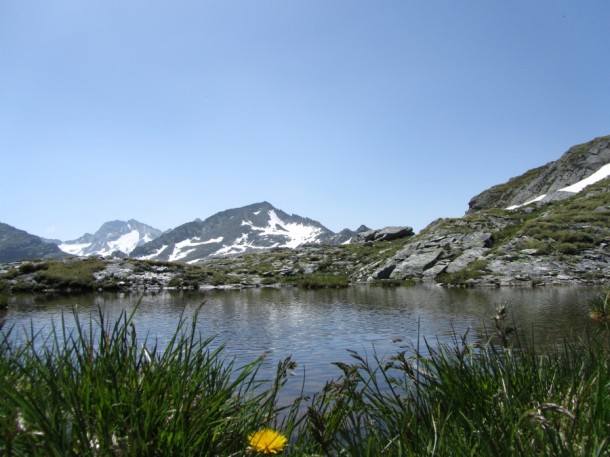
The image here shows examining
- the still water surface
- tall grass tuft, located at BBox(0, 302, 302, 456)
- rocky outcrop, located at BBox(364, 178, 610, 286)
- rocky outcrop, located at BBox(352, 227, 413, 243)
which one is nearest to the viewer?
tall grass tuft, located at BBox(0, 302, 302, 456)

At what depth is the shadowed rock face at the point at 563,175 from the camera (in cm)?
11088

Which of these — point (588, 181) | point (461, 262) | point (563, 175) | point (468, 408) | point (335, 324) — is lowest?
point (335, 324)

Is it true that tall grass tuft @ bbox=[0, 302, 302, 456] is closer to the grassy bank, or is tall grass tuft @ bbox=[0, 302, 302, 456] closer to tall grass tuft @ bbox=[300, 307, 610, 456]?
the grassy bank

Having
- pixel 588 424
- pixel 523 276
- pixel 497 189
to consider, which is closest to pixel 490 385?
pixel 588 424

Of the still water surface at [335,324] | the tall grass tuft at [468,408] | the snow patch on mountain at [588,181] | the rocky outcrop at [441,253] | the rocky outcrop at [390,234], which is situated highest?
the snow patch on mountain at [588,181]

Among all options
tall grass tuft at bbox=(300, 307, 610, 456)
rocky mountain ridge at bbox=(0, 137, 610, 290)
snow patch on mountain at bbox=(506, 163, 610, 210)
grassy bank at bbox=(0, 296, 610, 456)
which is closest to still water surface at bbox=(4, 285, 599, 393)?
tall grass tuft at bbox=(300, 307, 610, 456)

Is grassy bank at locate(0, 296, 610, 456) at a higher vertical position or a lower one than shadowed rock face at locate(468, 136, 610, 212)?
lower

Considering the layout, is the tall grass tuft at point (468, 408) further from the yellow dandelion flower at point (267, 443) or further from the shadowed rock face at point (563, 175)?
the shadowed rock face at point (563, 175)

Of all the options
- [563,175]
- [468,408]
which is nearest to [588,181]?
[563,175]

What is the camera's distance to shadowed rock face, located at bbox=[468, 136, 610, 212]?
111 meters

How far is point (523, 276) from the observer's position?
5175 centimetres

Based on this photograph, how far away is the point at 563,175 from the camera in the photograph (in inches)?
4520

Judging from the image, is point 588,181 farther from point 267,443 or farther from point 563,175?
point 267,443

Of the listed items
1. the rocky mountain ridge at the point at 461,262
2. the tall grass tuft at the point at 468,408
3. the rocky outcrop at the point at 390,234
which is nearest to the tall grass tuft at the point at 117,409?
the tall grass tuft at the point at 468,408
